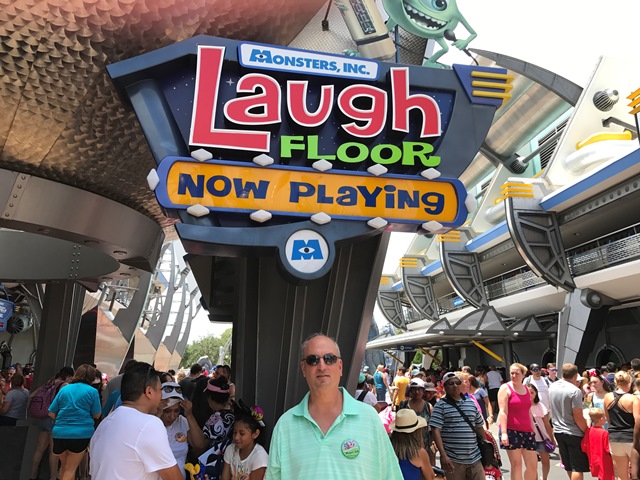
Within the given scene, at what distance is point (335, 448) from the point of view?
2180 millimetres

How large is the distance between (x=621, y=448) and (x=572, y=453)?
2.77ft

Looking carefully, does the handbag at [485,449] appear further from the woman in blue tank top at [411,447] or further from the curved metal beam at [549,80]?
the curved metal beam at [549,80]

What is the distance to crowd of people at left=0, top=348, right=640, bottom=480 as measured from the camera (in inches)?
89.0

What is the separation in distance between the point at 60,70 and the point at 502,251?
25935 millimetres

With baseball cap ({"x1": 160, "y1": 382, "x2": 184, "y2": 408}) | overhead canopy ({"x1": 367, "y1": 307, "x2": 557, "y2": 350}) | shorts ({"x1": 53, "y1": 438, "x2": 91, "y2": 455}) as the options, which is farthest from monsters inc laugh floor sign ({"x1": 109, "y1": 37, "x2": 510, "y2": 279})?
overhead canopy ({"x1": 367, "y1": 307, "x2": 557, "y2": 350})

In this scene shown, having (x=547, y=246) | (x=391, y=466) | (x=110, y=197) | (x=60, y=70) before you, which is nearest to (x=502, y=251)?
(x=547, y=246)

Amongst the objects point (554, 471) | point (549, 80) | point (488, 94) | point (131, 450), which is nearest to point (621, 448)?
point (554, 471)

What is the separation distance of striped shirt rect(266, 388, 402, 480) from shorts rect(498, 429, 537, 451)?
5.23 m

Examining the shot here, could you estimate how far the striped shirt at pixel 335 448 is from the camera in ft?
7.04

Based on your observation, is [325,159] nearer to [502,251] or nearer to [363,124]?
[363,124]

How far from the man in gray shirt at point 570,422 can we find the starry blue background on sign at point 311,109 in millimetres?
3690

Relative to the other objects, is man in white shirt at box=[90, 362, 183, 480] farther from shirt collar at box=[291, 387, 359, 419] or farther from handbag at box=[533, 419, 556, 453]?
handbag at box=[533, 419, 556, 453]

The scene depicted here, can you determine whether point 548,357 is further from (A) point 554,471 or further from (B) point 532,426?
(B) point 532,426

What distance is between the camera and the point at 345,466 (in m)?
2.14
